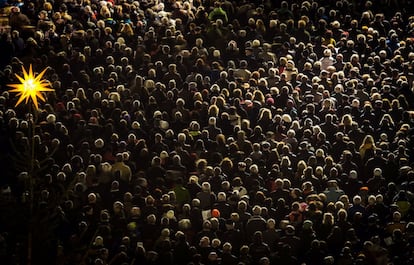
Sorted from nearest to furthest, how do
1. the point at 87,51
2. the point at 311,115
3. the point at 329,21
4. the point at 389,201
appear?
the point at 389,201
the point at 311,115
the point at 87,51
the point at 329,21

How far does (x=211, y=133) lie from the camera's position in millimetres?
23031

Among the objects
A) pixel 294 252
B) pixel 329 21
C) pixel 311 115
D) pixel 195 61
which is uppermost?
pixel 329 21

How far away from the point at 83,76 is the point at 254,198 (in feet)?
17.5

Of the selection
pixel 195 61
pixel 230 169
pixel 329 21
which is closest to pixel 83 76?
pixel 195 61

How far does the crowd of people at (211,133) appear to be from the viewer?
20328mm

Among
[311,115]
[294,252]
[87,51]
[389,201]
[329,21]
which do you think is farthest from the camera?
[329,21]

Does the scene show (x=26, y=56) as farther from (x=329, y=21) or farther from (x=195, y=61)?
(x=329, y=21)

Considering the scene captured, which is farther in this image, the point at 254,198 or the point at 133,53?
the point at 133,53

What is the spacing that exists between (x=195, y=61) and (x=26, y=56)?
12.2 ft

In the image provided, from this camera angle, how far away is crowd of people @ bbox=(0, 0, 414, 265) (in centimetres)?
2033

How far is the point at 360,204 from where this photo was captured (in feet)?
69.7

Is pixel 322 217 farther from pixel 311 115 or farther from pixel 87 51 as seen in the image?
pixel 87 51

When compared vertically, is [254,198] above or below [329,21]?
below

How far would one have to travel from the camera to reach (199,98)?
23.9m
